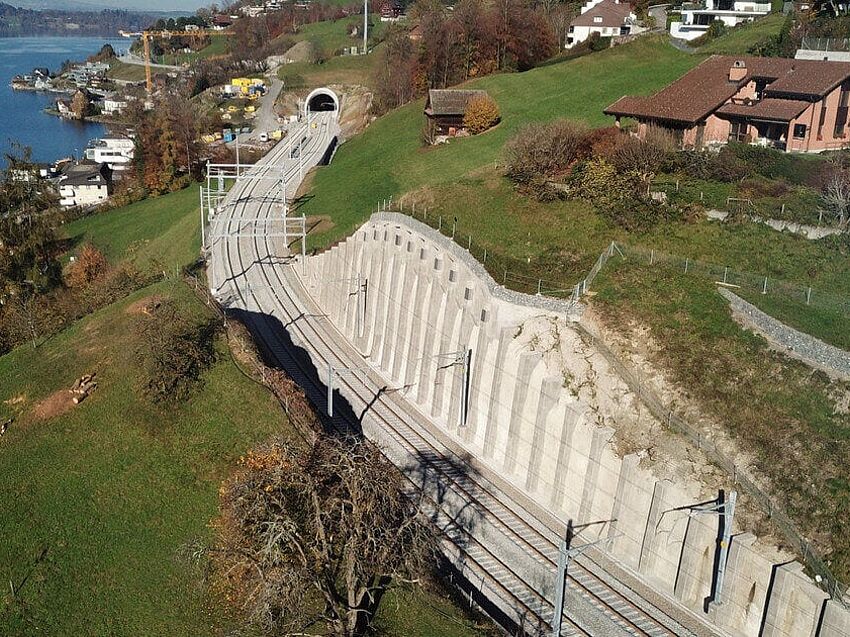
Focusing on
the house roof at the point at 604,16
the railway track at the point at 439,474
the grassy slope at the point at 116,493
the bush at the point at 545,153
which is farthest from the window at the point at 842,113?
the house roof at the point at 604,16

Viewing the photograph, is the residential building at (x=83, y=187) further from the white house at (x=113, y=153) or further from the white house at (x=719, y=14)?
the white house at (x=719, y=14)

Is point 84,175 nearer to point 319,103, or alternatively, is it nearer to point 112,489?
point 319,103

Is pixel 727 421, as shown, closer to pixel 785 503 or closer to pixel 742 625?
pixel 785 503

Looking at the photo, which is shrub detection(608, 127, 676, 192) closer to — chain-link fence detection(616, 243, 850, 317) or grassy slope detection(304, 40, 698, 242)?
chain-link fence detection(616, 243, 850, 317)

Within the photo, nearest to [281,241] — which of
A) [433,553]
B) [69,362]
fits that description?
[69,362]

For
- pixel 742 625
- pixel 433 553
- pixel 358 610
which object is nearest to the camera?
pixel 358 610
